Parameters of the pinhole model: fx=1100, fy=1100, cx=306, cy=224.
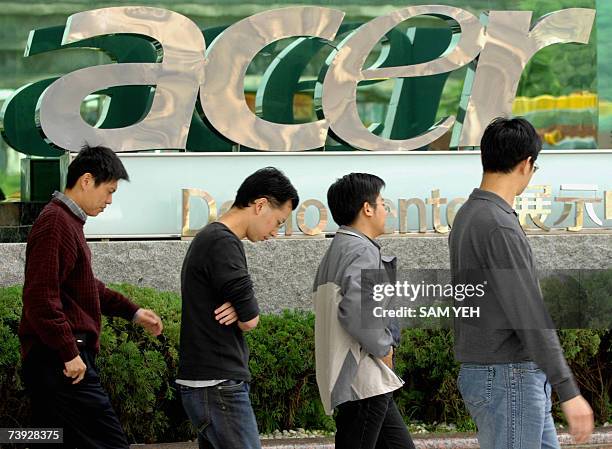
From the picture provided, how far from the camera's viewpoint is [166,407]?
23.4ft

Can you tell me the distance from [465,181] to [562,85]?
1.36 meters

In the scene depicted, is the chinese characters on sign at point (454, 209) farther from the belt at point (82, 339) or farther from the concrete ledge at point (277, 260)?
the belt at point (82, 339)

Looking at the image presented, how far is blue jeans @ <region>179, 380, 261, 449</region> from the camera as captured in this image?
164 inches

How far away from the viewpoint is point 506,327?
3.78 metres

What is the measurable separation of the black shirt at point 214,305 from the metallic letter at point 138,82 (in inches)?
182

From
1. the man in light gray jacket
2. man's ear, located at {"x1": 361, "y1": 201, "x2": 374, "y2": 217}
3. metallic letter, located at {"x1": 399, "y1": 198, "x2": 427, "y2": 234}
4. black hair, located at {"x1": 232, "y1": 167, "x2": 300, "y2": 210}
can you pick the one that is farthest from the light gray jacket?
metallic letter, located at {"x1": 399, "y1": 198, "x2": 427, "y2": 234}

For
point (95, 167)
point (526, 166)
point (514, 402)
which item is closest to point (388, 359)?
point (514, 402)

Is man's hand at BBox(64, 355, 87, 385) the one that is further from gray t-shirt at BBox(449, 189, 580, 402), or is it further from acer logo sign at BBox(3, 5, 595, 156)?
acer logo sign at BBox(3, 5, 595, 156)

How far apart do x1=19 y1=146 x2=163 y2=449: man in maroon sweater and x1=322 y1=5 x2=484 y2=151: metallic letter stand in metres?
4.54

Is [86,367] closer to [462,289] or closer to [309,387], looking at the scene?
[462,289]

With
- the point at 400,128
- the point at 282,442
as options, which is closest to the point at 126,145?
the point at 400,128

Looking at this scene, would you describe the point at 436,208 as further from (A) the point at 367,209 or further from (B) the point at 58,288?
(B) the point at 58,288

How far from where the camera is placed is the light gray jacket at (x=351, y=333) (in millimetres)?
4539

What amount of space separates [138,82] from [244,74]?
859 mm
